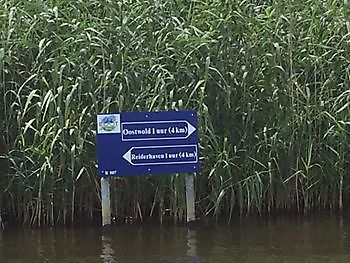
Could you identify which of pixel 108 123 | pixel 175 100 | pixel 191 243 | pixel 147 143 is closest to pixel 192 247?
pixel 191 243

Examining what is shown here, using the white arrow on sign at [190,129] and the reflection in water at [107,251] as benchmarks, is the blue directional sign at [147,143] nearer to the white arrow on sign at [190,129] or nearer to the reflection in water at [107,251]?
the white arrow on sign at [190,129]

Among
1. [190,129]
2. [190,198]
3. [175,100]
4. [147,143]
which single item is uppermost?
[175,100]

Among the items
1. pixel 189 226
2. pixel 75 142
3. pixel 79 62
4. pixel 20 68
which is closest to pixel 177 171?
pixel 189 226

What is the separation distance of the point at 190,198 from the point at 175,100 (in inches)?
43.1

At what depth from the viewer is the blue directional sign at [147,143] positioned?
23.1 ft

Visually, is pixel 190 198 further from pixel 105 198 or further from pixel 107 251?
pixel 107 251

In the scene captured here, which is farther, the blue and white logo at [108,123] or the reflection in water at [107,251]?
the blue and white logo at [108,123]

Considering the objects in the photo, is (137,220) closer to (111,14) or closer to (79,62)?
(79,62)

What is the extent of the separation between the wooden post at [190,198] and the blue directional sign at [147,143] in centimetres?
10

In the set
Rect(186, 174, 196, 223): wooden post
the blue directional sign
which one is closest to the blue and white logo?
the blue directional sign

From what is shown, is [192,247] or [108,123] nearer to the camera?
[192,247]

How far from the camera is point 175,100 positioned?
298 inches

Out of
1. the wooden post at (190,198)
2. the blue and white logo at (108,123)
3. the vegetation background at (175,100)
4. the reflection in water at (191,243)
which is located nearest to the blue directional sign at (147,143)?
the blue and white logo at (108,123)

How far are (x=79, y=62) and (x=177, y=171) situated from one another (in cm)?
153
